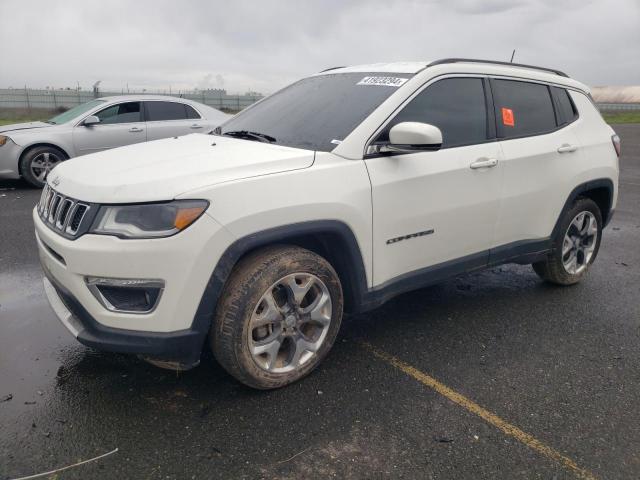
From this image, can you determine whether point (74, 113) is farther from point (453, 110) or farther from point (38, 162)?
point (453, 110)

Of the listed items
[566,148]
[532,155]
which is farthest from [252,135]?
[566,148]

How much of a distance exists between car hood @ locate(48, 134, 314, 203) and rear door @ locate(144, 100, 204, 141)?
6.34m

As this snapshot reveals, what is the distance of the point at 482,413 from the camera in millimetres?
2773

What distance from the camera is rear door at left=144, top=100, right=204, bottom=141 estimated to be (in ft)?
30.7

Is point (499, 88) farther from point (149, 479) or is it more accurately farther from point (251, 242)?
point (149, 479)

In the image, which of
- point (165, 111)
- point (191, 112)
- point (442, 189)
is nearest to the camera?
point (442, 189)

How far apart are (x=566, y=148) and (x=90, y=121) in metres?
7.63

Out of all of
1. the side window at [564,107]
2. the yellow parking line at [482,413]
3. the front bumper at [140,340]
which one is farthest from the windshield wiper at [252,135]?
the side window at [564,107]

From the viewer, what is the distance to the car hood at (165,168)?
8.18 feet

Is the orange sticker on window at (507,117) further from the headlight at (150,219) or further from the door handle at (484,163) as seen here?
the headlight at (150,219)

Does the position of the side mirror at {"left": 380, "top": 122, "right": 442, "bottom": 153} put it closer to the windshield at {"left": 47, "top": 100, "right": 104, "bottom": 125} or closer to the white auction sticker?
the white auction sticker

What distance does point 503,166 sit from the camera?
3629 mm

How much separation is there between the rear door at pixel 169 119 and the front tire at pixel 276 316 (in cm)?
723

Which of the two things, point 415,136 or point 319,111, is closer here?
point 415,136
